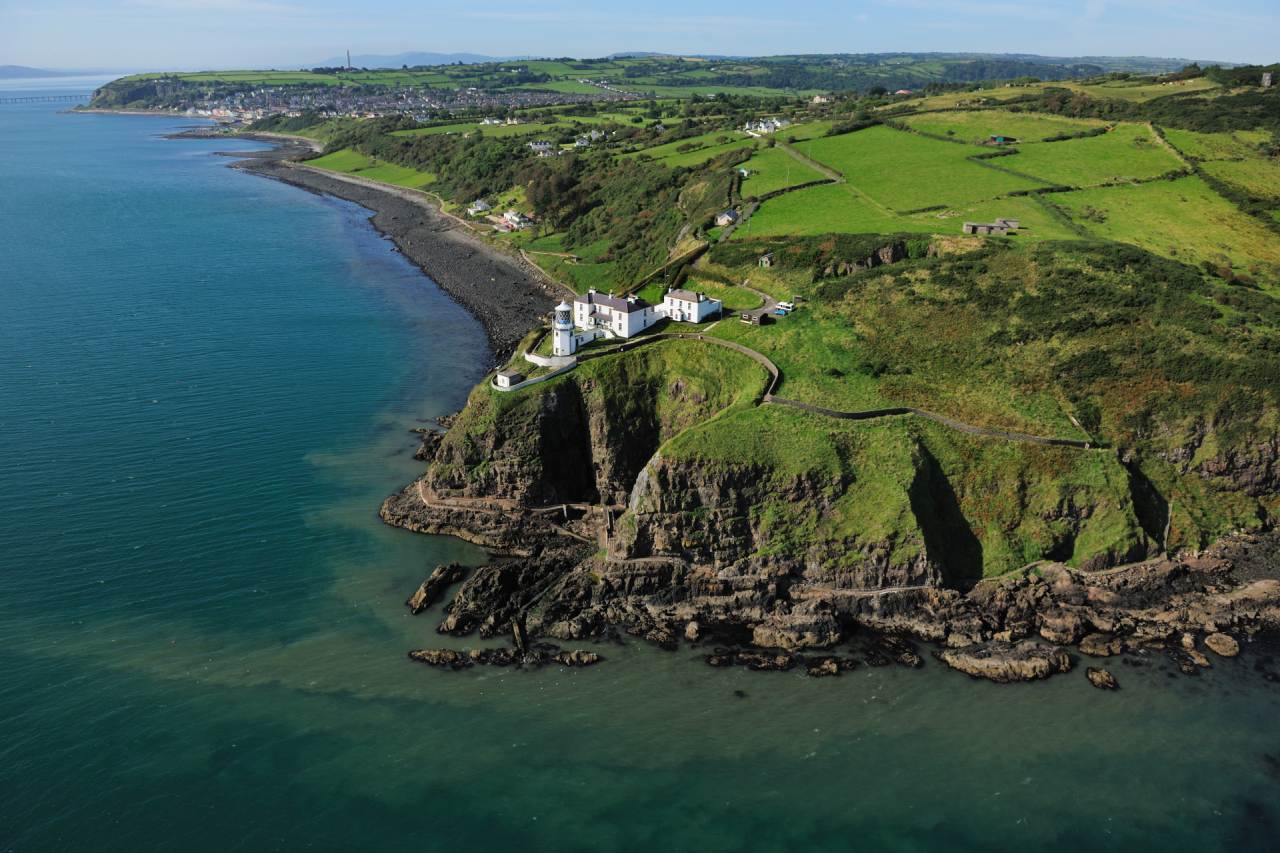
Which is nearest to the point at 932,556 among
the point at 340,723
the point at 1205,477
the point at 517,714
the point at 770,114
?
the point at 1205,477

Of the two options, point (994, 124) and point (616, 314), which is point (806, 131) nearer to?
point (994, 124)

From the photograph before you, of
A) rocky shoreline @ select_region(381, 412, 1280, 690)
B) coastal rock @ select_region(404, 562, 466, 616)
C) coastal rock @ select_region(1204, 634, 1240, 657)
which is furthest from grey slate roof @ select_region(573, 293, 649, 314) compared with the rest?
coastal rock @ select_region(1204, 634, 1240, 657)

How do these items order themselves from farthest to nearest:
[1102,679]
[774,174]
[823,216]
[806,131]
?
[806,131] < [774,174] < [823,216] < [1102,679]

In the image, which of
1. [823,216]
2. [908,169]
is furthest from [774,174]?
[823,216]

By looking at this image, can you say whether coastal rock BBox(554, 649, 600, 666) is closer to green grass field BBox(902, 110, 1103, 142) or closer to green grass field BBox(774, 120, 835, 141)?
green grass field BBox(902, 110, 1103, 142)

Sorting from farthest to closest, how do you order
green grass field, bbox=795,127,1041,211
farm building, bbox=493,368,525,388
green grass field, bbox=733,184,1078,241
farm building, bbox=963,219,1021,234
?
green grass field, bbox=795,127,1041,211
green grass field, bbox=733,184,1078,241
farm building, bbox=963,219,1021,234
farm building, bbox=493,368,525,388

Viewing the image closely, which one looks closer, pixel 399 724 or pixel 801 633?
pixel 399 724

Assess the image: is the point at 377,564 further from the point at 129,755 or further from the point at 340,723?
the point at 129,755
